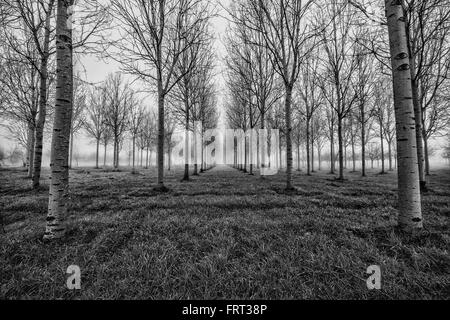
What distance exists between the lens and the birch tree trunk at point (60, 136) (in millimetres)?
3461

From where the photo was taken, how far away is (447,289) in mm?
2076

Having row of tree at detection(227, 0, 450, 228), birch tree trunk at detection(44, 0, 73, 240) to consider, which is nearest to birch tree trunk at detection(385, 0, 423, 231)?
row of tree at detection(227, 0, 450, 228)

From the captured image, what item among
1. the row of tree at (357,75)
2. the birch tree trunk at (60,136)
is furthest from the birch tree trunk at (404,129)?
the birch tree trunk at (60,136)

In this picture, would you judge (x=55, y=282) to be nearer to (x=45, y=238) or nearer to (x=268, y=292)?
(x=45, y=238)

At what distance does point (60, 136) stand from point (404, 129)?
6687mm

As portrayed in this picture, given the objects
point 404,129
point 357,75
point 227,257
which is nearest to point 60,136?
point 227,257

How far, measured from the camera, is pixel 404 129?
350 cm

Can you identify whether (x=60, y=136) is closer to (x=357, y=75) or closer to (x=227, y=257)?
(x=227, y=257)

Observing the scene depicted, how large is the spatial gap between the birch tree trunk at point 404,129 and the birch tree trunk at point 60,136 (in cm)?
650

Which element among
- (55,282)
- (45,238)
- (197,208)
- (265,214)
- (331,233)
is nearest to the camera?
(55,282)

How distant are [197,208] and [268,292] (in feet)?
11.6

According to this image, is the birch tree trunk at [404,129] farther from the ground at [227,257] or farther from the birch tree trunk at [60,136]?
the birch tree trunk at [60,136]

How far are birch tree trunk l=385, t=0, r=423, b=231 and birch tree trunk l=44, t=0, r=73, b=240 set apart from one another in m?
6.50
